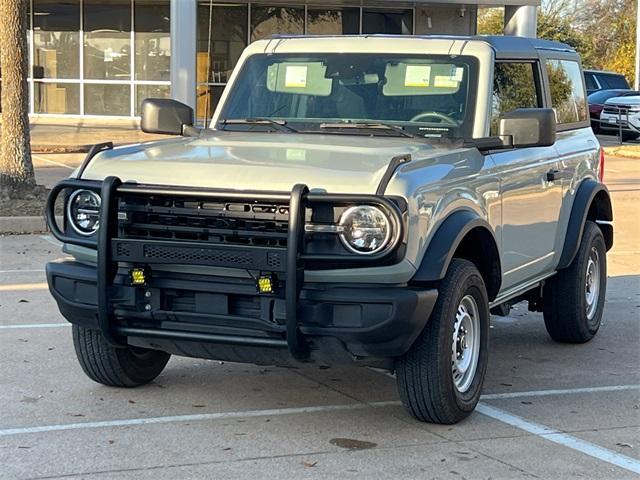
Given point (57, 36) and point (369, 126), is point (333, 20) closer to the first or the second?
point (57, 36)

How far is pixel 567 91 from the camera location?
7.50 metres

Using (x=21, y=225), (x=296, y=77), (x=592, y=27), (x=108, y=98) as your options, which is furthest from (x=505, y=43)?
(x=592, y=27)

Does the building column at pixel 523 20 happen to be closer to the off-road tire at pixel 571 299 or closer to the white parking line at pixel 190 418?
the off-road tire at pixel 571 299

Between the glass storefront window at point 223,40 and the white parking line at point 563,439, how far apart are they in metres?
22.1

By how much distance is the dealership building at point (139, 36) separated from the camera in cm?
2716

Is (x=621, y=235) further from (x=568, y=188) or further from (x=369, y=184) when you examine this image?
(x=369, y=184)

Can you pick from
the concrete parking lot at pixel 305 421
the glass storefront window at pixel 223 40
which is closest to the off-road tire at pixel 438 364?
the concrete parking lot at pixel 305 421

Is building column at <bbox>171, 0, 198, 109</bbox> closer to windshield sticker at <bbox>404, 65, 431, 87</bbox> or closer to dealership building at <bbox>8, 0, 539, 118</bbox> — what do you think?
dealership building at <bbox>8, 0, 539, 118</bbox>

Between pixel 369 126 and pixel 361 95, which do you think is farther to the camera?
pixel 361 95

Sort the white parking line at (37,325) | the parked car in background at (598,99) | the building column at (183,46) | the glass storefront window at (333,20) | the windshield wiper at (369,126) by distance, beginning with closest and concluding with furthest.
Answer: the windshield wiper at (369,126) < the white parking line at (37,325) < the building column at (183,46) < the glass storefront window at (333,20) < the parked car in background at (598,99)

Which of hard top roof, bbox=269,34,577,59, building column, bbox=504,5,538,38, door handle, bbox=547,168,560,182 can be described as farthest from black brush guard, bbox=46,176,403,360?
building column, bbox=504,5,538,38

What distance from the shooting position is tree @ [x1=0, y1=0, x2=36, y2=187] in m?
13.1

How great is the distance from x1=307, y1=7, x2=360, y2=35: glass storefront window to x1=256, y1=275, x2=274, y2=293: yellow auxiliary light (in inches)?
926

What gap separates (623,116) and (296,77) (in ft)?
73.8
